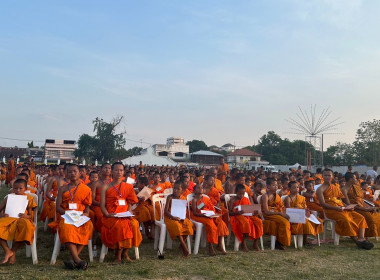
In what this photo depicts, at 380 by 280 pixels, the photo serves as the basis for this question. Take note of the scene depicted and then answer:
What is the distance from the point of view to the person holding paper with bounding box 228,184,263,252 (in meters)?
7.40

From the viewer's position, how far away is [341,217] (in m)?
8.11

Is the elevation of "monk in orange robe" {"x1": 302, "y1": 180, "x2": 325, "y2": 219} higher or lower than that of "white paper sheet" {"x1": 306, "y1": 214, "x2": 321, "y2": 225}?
higher

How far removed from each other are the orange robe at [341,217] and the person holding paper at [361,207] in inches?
12.0

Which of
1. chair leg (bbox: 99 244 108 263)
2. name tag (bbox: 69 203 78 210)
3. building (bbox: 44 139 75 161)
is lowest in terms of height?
chair leg (bbox: 99 244 108 263)

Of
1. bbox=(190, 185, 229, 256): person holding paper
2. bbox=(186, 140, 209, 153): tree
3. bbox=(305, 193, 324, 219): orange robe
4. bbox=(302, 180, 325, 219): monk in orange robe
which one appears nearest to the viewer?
bbox=(190, 185, 229, 256): person holding paper

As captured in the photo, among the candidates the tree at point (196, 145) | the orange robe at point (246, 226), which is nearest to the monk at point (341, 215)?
the orange robe at point (246, 226)

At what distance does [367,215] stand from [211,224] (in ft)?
13.3

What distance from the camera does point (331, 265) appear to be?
248 inches

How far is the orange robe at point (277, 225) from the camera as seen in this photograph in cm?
754

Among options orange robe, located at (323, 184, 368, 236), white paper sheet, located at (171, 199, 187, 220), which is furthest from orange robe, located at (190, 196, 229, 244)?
orange robe, located at (323, 184, 368, 236)

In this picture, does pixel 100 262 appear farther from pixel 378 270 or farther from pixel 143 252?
pixel 378 270

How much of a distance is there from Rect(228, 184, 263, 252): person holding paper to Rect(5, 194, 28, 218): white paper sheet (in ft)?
13.1

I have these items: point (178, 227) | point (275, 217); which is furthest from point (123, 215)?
point (275, 217)

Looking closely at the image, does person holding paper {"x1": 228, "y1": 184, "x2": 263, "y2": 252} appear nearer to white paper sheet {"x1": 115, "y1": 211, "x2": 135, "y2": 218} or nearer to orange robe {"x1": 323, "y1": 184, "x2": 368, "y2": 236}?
orange robe {"x1": 323, "y1": 184, "x2": 368, "y2": 236}
